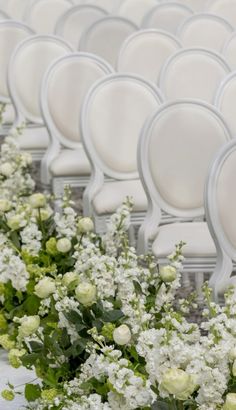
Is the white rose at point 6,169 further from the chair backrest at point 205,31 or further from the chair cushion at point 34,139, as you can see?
the chair backrest at point 205,31

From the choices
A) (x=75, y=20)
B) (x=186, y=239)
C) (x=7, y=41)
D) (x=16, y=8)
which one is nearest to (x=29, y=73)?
(x=7, y=41)

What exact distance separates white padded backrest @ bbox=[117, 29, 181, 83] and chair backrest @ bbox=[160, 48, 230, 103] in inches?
21.5

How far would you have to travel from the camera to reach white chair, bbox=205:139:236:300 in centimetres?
302

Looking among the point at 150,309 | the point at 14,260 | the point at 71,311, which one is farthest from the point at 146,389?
the point at 14,260

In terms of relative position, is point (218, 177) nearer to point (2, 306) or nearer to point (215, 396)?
point (2, 306)

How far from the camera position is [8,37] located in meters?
6.13

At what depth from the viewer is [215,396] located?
161 cm

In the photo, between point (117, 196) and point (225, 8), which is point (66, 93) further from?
point (225, 8)

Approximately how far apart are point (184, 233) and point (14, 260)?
0.84 m

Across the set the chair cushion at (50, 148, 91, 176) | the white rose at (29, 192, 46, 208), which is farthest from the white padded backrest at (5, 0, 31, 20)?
the white rose at (29, 192, 46, 208)

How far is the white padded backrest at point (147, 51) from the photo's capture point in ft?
17.9

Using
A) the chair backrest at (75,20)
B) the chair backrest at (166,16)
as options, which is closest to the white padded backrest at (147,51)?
the chair backrest at (166,16)

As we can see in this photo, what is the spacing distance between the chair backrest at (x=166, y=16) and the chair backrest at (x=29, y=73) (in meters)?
1.30

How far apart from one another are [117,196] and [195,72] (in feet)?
3.89
